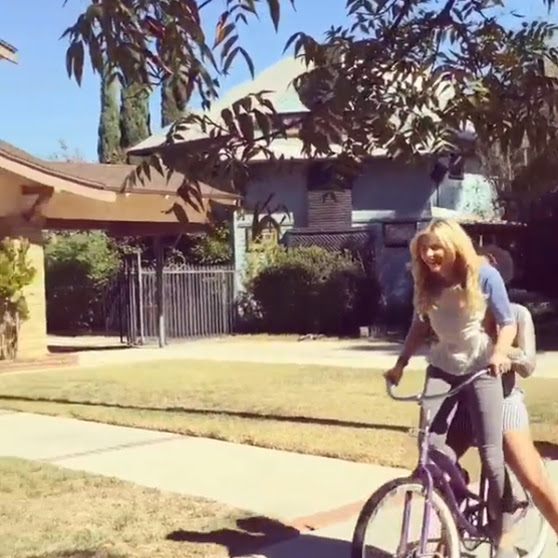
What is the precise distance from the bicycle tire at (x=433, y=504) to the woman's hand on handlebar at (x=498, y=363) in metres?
0.62

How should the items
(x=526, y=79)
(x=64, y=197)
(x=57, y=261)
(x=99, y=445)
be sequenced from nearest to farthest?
(x=526, y=79), (x=99, y=445), (x=64, y=197), (x=57, y=261)

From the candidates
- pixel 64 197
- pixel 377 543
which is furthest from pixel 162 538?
pixel 64 197

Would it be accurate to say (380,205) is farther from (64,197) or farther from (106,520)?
(106,520)

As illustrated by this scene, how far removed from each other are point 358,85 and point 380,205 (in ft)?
84.8

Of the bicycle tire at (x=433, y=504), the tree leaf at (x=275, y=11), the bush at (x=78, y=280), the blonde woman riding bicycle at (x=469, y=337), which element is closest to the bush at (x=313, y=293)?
the bush at (x=78, y=280)

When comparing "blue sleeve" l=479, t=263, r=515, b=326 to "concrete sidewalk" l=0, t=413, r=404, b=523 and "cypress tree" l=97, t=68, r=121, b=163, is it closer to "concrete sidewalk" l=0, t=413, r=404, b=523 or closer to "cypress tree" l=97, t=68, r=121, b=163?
"concrete sidewalk" l=0, t=413, r=404, b=523

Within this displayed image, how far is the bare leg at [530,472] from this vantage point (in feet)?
17.3

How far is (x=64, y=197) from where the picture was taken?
20.3 m

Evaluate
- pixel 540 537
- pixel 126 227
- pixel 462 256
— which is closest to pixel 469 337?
pixel 462 256

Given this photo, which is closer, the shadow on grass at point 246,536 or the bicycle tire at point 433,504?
the bicycle tire at point 433,504

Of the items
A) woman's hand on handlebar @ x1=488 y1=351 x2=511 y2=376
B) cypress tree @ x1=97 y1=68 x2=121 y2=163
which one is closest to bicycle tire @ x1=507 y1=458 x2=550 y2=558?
woman's hand on handlebar @ x1=488 y1=351 x2=511 y2=376

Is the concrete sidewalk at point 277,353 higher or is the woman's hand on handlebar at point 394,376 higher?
the woman's hand on handlebar at point 394,376

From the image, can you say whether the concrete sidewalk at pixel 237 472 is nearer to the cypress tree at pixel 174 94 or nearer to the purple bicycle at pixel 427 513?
the purple bicycle at pixel 427 513

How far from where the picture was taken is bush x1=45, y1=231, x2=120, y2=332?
2884cm
